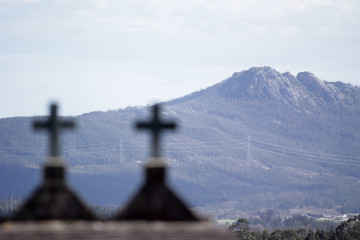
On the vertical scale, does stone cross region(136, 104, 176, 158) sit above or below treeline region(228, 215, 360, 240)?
above

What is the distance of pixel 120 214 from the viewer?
14164mm

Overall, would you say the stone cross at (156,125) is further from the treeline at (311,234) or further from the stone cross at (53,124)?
the treeline at (311,234)

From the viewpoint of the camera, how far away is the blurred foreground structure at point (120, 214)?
12852 mm

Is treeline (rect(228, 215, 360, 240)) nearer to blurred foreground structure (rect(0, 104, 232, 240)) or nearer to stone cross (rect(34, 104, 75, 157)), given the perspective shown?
stone cross (rect(34, 104, 75, 157))

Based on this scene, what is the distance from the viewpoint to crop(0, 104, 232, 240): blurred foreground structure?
12852 mm

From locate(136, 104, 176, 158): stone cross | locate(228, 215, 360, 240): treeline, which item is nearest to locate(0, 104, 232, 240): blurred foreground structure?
locate(136, 104, 176, 158): stone cross

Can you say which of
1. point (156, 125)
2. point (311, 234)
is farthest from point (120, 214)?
point (311, 234)

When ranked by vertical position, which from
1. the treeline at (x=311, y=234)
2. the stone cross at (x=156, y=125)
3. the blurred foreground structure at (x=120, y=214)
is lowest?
the treeline at (x=311, y=234)

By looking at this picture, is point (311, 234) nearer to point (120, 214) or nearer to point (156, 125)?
point (156, 125)

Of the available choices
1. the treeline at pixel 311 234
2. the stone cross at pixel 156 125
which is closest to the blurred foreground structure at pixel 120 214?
the stone cross at pixel 156 125

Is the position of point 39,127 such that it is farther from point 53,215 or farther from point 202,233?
point 202,233

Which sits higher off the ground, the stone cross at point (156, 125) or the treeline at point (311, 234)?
the stone cross at point (156, 125)

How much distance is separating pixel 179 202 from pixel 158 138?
1.30m

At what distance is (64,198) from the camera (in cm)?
1434
